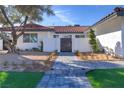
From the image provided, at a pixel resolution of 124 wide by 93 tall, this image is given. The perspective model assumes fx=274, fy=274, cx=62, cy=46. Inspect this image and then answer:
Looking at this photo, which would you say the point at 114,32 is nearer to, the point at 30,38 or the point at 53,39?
the point at 53,39

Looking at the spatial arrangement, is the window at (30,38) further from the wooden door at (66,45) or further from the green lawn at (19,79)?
the green lawn at (19,79)

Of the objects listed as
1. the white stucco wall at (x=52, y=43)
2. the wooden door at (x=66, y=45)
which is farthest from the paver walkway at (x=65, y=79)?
the wooden door at (x=66, y=45)

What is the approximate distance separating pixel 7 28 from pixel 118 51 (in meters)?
11.8

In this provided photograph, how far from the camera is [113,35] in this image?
56.8 ft

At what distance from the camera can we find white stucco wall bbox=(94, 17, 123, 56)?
51.6 ft

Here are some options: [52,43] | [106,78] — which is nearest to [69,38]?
[52,43]

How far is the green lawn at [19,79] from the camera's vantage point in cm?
806

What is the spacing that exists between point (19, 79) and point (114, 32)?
30.8 ft

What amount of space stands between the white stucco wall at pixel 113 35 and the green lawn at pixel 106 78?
5.33m

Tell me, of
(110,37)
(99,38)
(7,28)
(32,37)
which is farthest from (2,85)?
(32,37)

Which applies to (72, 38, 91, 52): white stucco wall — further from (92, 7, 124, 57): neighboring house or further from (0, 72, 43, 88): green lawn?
(0, 72, 43, 88): green lawn

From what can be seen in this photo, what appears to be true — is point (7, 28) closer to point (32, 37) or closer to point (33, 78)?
point (32, 37)

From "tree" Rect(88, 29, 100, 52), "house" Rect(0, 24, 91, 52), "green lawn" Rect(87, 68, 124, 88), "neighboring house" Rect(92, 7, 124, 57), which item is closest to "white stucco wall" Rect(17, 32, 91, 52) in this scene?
"house" Rect(0, 24, 91, 52)

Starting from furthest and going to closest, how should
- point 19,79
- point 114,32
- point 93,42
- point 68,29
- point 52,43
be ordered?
point 68,29
point 52,43
point 93,42
point 114,32
point 19,79
